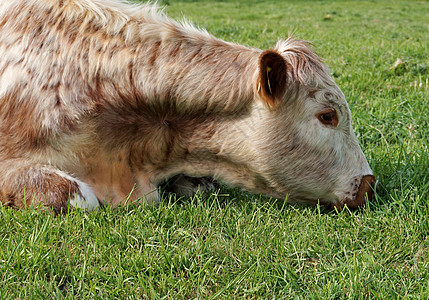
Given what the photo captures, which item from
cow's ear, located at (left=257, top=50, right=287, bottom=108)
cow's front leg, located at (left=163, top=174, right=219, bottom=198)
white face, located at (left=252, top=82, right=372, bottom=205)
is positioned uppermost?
cow's ear, located at (left=257, top=50, right=287, bottom=108)

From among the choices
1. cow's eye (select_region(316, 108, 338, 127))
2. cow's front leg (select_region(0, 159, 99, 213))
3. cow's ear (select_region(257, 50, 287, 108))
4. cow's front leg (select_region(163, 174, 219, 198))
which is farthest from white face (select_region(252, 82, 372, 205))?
cow's front leg (select_region(0, 159, 99, 213))

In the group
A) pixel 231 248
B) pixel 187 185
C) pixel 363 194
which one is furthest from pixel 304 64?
pixel 231 248

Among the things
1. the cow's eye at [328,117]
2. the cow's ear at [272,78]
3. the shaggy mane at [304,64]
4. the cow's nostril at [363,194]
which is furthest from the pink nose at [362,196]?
the cow's ear at [272,78]

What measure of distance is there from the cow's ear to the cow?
0.01 meters

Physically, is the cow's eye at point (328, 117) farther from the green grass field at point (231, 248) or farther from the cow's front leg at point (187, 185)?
the cow's front leg at point (187, 185)

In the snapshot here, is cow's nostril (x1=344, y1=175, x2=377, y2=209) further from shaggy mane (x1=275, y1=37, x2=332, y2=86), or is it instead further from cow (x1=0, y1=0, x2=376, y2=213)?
shaggy mane (x1=275, y1=37, x2=332, y2=86)

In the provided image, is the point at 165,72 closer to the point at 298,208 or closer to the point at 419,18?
the point at 298,208

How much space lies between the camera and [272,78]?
351 centimetres

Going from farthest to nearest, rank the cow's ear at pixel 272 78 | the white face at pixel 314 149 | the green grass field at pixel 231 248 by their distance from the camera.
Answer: the white face at pixel 314 149
the cow's ear at pixel 272 78
the green grass field at pixel 231 248

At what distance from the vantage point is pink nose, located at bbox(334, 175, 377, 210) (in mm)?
3789

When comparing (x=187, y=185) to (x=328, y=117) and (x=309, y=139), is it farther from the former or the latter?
(x=328, y=117)

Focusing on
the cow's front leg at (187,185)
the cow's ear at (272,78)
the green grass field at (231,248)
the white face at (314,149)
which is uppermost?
the cow's ear at (272,78)

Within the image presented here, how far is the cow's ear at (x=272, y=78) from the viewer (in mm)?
3393

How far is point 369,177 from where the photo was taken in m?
3.87
